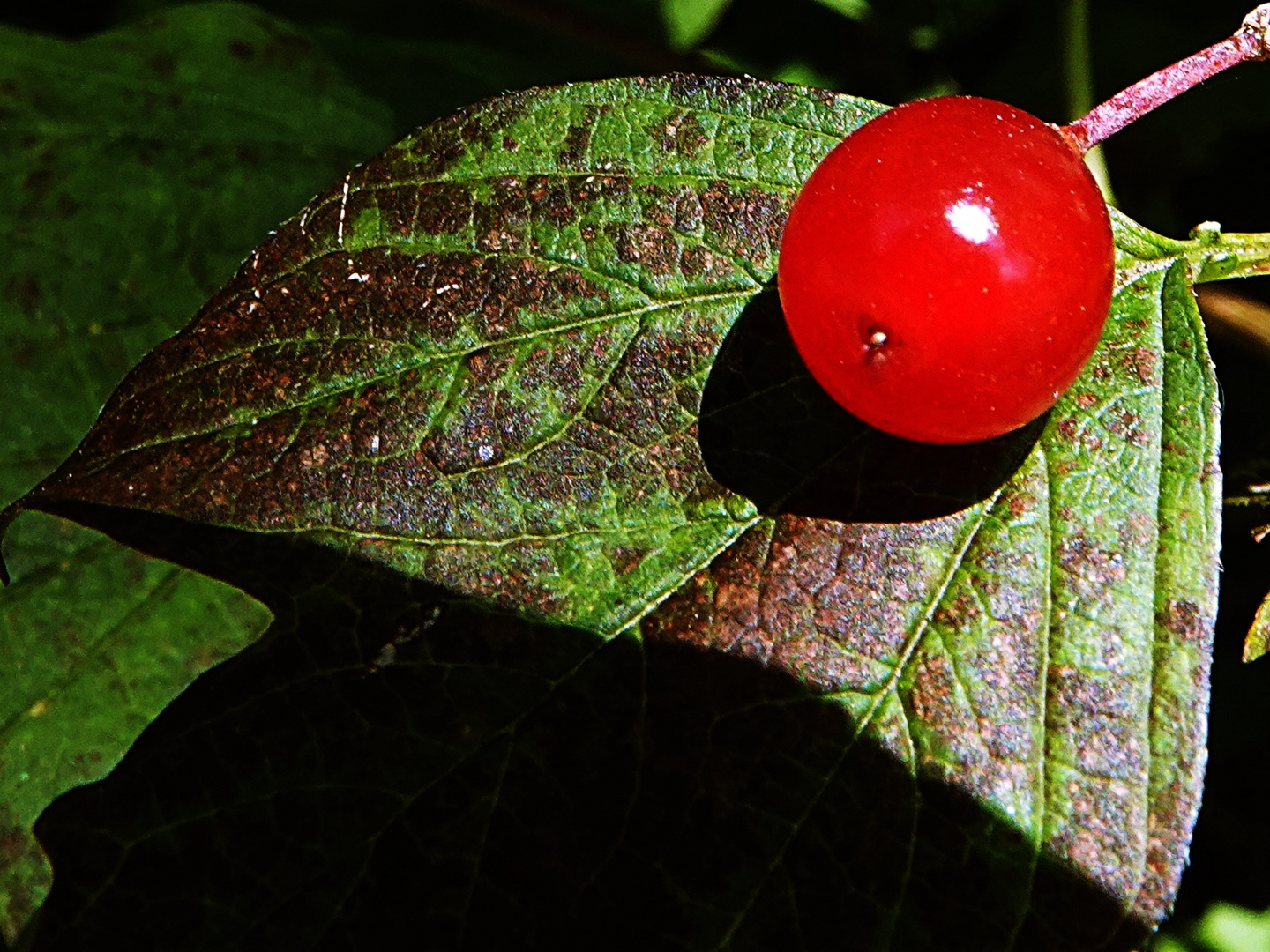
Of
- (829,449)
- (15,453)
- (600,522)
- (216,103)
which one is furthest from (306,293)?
(216,103)

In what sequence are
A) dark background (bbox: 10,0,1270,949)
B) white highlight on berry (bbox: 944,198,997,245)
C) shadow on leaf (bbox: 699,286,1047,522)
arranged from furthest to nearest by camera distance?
dark background (bbox: 10,0,1270,949)
shadow on leaf (bbox: 699,286,1047,522)
white highlight on berry (bbox: 944,198,997,245)

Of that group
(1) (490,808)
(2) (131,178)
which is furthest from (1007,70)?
(1) (490,808)

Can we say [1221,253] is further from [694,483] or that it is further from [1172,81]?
[694,483]

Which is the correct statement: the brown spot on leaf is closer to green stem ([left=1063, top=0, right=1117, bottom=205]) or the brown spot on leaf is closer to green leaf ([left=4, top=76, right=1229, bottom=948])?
green leaf ([left=4, top=76, right=1229, bottom=948])

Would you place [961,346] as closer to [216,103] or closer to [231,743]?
[231,743]

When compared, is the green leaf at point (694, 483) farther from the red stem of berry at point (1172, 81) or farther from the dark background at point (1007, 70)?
the dark background at point (1007, 70)

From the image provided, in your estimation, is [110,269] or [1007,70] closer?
[110,269]

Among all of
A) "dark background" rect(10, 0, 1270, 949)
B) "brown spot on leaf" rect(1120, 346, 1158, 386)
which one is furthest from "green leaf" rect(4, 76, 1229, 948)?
"dark background" rect(10, 0, 1270, 949)
